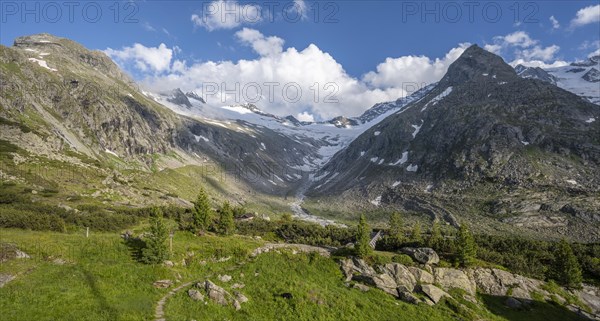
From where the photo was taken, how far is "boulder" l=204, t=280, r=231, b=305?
30081 mm

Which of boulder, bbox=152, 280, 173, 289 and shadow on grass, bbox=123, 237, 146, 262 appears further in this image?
shadow on grass, bbox=123, 237, 146, 262

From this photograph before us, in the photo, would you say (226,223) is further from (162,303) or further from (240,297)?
(162,303)

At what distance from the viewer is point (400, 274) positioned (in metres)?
43.2

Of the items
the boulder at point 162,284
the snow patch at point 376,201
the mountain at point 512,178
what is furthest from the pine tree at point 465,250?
the snow patch at point 376,201

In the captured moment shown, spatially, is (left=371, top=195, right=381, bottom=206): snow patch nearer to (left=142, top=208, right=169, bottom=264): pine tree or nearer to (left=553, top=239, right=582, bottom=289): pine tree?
(left=553, top=239, right=582, bottom=289): pine tree

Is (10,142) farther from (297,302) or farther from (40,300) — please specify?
(297,302)

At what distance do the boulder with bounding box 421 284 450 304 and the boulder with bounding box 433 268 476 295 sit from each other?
327 centimetres

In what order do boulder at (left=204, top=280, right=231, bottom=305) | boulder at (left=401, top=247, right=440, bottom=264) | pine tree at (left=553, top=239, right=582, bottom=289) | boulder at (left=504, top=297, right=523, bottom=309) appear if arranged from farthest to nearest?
1. pine tree at (left=553, top=239, right=582, bottom=289)
2. boulder at (left=401, top=247, right=440, bottom=264)
3. boulder at (left=504, top=297, right=523, bottom=309)
4. boulder at (left=204, top=280, right=231, bottom=305)

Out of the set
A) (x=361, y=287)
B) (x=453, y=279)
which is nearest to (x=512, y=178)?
(x=453, y=279)

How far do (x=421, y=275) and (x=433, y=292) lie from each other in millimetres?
3626

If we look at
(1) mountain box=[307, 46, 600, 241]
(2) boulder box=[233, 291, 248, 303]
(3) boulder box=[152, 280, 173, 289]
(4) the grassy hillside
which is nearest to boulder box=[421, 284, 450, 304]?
(4) the grassy hillside

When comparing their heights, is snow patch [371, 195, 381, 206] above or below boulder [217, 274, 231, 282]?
below

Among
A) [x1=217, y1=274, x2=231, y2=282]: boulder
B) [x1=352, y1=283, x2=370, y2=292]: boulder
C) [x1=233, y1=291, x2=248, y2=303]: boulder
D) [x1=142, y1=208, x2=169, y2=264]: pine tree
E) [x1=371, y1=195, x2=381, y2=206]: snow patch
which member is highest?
[x1=142, y1=208, x2=169, y2=264]: pine tree

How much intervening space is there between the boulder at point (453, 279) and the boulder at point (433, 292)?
3267 mm
